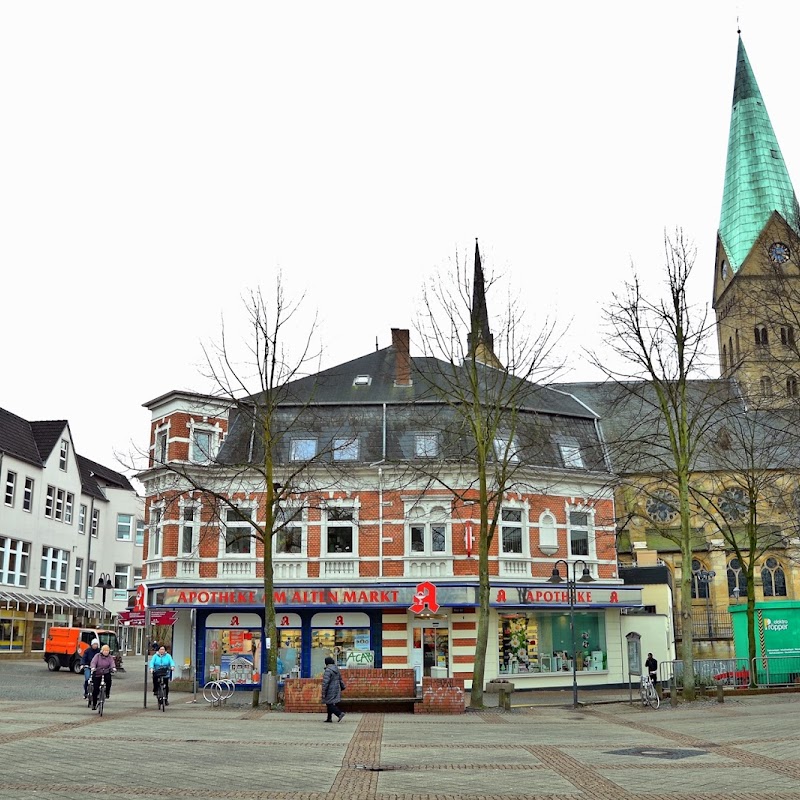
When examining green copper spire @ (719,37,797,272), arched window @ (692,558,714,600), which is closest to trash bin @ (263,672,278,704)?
arched window @ (692,558,714,600)

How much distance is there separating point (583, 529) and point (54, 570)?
1445 inches

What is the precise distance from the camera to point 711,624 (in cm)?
4847

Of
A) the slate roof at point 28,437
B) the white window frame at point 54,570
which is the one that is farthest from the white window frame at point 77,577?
the slate roof at point 28,437

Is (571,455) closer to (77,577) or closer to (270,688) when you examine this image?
(270,688)

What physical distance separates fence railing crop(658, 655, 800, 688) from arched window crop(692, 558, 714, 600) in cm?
2069

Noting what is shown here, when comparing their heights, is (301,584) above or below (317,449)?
below

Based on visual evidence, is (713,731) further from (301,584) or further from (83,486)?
(83,486)

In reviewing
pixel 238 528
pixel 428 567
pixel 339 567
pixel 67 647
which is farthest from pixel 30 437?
pixel 428 567

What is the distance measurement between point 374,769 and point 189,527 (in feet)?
70.7

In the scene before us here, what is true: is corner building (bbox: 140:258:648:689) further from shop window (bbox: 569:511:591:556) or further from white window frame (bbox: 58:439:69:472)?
white window frame (bbox: 58:439:69:472)

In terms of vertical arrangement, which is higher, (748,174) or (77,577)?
(748,174)

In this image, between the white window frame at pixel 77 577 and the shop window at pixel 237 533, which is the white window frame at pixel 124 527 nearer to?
the white window frame at pixel 77 577

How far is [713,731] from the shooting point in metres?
18.3

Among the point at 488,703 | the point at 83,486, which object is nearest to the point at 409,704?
the point at 488,703
